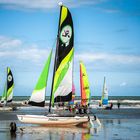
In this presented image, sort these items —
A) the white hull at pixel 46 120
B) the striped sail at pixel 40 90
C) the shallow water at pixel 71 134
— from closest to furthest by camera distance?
the shallow water at pixel 71 134, the white hull at pixel 46 120, the striped sail at pixel 40 90

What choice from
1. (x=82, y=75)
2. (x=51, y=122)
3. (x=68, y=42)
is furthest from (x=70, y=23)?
(x=82, y=75)

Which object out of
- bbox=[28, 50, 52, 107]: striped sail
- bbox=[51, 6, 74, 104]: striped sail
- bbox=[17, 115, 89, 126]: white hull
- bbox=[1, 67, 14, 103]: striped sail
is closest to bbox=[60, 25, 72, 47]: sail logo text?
bbox=[51, 6, 74, 104]: striped sail

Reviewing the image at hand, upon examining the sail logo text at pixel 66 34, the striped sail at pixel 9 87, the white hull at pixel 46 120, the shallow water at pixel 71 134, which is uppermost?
the sail logo text at pixel 66 34

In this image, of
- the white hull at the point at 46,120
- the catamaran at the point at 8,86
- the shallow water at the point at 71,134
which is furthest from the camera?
the catamaran at the point at 8,86

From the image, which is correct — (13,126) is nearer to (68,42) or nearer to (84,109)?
(68,42)

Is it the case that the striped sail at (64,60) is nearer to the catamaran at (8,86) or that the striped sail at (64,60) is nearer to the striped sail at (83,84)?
the striped sail at (83,84)

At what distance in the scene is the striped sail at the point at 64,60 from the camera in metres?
37.8

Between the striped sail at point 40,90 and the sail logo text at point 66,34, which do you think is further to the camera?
the sail logo text at point 66,34

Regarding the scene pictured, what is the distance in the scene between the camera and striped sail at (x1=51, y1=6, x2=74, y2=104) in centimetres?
3781

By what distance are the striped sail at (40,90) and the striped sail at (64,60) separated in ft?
2.81

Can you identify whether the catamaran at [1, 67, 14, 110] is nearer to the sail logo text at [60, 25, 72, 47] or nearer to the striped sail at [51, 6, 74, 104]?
the striped sail at [51, 6, 74, 104]

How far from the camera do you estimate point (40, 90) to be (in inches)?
1485

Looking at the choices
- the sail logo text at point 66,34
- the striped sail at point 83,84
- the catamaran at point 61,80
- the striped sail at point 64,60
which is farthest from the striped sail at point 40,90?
the striped sail at point 83,84

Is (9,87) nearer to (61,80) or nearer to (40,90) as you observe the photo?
(61,80)
